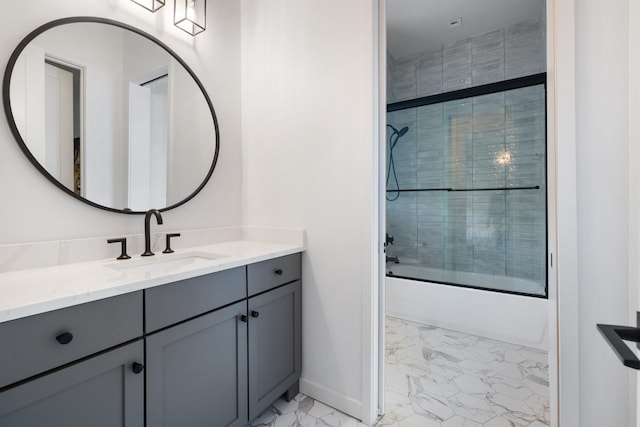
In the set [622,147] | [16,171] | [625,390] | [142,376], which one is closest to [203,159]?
[16,171]

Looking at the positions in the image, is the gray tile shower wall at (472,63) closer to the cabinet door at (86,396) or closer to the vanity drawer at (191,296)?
the vanity drawer at (191,296)

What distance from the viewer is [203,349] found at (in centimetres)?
120

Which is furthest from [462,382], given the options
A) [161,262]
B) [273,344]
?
[161,262]

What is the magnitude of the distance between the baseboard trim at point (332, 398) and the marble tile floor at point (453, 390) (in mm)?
25

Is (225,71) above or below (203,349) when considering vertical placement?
above

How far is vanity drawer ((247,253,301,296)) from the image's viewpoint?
1417 millimetres

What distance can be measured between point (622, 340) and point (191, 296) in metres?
1.25

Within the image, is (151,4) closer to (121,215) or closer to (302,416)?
(121,215)

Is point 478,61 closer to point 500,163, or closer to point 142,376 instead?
point 500,163

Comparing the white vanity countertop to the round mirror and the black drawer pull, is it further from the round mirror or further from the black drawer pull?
the round mirror

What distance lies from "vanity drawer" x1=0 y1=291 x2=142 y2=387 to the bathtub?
2.39 meters

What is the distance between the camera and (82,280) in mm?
999

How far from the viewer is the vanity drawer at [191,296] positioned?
1.04 metres

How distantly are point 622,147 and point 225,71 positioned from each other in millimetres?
2048
